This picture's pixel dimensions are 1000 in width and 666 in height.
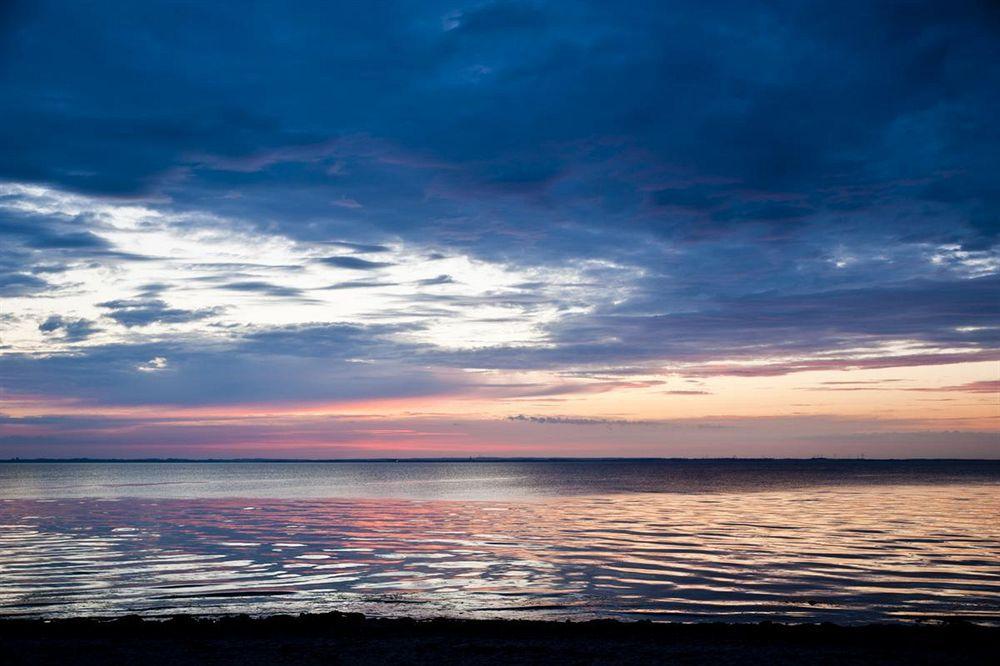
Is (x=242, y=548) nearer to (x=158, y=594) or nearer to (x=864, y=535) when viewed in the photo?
(x=158, y=594)

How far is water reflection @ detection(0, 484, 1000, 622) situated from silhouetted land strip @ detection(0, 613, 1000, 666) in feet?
11.2

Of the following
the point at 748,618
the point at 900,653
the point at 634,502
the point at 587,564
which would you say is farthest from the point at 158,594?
the point at 634,502

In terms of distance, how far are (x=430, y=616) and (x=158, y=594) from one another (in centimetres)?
1072

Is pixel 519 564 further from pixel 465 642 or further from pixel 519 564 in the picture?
pixel 465 642

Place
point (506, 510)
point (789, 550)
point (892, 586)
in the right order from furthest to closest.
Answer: point (506, 510)
point (789, 550)
point (892, 586)

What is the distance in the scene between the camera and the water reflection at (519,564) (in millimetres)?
26344

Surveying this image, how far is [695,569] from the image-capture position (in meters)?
33.7

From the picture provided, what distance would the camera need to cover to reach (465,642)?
20.0 metres

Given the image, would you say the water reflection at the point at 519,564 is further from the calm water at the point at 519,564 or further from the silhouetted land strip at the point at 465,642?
the silhouetted land strip at the point at 465,642

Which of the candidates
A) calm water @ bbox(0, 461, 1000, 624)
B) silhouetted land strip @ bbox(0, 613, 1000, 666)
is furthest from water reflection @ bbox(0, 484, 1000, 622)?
silhouetted land strip @ bbox(0, 613, 1000, 666)

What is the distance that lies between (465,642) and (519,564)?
51.7ft

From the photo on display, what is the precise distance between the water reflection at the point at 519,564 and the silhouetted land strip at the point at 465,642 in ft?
11.2

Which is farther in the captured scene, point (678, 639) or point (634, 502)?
point (634, 502)

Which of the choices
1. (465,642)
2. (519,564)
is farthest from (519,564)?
(465,642)
